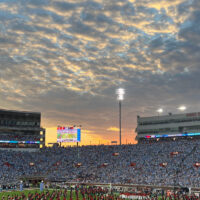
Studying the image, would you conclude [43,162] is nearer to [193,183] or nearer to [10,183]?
[10,183]

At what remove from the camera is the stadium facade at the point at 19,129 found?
243ft

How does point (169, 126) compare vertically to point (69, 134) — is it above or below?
above

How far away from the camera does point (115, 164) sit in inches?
2391

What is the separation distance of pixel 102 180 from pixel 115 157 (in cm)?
1038

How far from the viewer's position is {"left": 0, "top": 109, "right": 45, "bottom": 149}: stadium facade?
73938 millimetres

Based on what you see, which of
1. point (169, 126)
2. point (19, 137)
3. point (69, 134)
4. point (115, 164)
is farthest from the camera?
point (19, 137)

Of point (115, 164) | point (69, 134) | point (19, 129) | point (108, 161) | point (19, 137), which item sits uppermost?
Answer: point (19, 129)

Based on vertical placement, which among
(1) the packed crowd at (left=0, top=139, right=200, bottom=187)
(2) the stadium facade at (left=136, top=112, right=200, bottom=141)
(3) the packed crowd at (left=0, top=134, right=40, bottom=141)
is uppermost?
(2) the stadium facade at (left=136, top=112, right=200, bottom=141)

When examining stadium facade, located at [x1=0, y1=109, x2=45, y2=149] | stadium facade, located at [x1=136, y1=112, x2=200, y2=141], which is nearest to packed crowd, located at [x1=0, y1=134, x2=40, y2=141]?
stadium facade, located at [x1=0, y1=109, x2=45, y2=149]

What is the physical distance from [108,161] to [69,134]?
13868mm

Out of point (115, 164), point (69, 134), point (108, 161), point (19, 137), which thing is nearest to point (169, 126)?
point (108, 161)

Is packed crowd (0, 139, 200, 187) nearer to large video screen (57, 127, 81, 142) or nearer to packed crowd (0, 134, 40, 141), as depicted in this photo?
large video screen (57, 127, 81, 142)

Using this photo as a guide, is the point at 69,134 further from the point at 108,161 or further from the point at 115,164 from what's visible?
the point at 115,164

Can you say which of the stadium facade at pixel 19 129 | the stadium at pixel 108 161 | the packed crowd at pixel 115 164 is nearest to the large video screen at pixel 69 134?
the stadium at pixel 108 161
